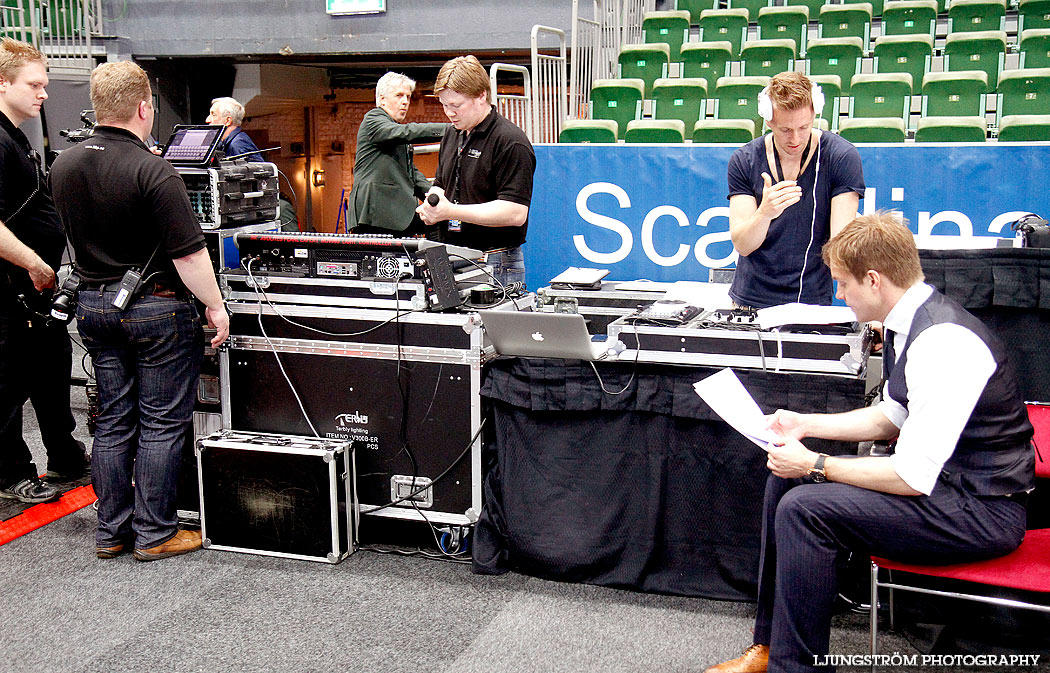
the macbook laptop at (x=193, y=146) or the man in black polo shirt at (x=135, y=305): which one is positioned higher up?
the macbook laptop at (x=193, y=146)

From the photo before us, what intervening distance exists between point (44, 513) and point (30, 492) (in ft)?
0.52

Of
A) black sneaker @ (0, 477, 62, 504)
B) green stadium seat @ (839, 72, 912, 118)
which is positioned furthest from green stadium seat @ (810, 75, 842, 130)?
black sneaker @ (0, 477, 62, 504)

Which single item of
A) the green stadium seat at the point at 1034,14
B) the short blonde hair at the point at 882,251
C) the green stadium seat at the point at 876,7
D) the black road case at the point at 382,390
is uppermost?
the green stadium seat at the point at 876,7

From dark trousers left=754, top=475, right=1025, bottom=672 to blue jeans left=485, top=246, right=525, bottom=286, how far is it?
1639mm

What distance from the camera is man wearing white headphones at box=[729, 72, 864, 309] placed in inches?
110

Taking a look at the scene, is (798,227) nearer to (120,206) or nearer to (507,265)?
(507,265)

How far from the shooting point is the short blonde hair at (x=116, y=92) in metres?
2.97

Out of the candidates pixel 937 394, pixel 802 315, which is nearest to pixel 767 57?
pixel 802 315

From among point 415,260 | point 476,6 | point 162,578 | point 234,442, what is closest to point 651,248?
point 415,260

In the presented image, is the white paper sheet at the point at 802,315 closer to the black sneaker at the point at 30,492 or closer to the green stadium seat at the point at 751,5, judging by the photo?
the black sneaker at the point at 30,492

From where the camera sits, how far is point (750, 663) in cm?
239

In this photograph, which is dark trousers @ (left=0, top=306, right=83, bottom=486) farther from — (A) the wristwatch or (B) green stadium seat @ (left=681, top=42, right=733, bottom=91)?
(B) green stadium seat @ (left=681, top=42, right=733, bottom=91)

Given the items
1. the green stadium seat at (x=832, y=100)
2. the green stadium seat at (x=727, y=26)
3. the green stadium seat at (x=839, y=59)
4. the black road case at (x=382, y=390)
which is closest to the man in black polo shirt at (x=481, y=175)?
the black road case at (x=382, y=390)

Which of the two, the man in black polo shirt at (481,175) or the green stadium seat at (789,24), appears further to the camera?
the green stadium seat at (789,24)
